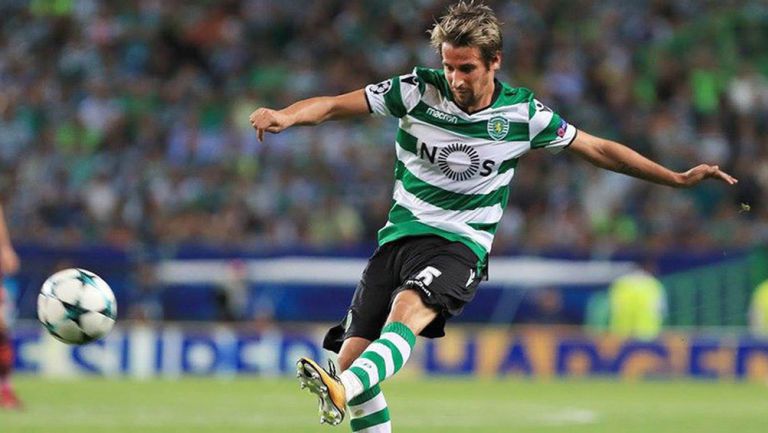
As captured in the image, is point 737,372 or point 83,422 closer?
point 83,422

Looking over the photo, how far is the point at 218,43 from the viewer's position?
23.8 metres

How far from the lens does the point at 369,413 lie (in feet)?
26.1

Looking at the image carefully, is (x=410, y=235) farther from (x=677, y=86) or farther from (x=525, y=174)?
(x=677, y=86)

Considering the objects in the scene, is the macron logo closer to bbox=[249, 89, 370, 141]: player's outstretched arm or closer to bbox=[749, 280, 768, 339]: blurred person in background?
bbox=[249, 89, 370, 141]: player's outstretched arm

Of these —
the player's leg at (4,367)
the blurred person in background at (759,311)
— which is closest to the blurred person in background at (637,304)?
the blurred person in background at (759,311)

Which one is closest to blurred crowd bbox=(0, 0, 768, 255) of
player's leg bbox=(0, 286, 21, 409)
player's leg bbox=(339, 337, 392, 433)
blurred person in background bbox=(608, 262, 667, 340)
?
blurred person in background bbox=(608, 262, 667, 340)

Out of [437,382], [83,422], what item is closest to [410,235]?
[83,422]

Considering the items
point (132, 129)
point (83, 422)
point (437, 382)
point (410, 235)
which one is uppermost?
point (132, 129)

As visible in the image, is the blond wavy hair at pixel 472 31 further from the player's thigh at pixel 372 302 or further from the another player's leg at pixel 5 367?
the another player's leg at pixel 5 367

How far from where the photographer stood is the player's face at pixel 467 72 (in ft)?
24.6

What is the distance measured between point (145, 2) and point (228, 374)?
7008 mm

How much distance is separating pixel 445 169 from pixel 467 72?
0.53m

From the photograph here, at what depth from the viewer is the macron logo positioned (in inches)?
306

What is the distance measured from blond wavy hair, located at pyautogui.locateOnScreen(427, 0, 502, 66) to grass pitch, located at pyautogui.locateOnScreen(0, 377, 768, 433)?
4.51 m
